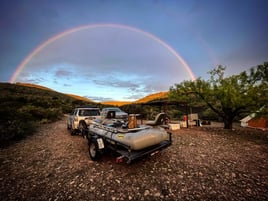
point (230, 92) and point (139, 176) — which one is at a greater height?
point (230, 92)

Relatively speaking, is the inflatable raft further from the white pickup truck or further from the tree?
the tree

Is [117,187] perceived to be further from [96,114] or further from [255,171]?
[96,114]

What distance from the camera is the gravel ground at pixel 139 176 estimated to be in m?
A: 3.11

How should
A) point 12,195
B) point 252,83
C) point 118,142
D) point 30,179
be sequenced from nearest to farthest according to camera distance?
point 12,195
point 30,179
point 118,142
point 252,83

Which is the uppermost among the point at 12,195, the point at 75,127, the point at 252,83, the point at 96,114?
the point at 252,83

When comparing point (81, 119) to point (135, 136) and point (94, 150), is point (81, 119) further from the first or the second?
point (135, 136)

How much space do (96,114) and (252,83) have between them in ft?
39.5

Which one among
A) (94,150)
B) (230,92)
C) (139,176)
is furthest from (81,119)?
(230,92)

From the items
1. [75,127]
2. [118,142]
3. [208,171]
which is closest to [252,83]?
[208,171]

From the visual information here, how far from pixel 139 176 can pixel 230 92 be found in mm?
9325

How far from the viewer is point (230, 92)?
9.18 metres

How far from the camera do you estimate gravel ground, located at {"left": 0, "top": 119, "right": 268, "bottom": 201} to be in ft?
10.2

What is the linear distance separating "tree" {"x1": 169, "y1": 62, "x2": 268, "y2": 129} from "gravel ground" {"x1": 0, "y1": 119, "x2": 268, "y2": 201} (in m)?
4.59

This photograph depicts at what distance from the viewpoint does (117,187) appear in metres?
3.39
